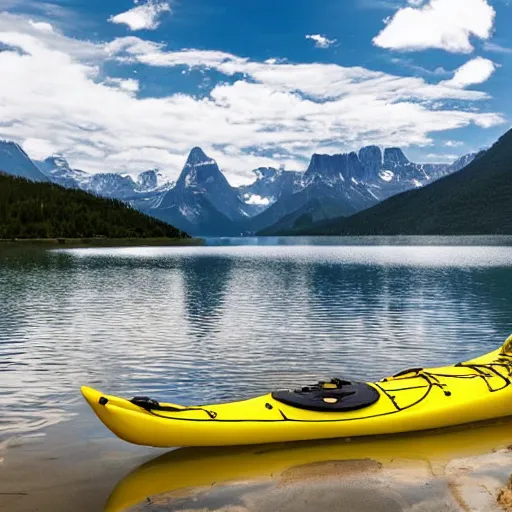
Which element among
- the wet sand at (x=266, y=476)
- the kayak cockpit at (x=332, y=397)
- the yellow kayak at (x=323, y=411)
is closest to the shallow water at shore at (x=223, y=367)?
the wet sand at (x=266, y=476)

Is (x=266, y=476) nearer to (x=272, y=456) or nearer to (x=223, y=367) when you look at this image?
(x=272, y=456)

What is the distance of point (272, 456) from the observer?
13.3 m

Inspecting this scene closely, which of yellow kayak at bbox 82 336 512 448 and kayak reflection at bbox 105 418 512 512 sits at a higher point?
yellow kayak at bbox 82 336 512 448

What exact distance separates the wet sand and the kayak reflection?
2cm

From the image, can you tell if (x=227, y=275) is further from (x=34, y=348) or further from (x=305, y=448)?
(x=305, y=448)

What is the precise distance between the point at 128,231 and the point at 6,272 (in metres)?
130

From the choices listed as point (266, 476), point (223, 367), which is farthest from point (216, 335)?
point (266, 476)

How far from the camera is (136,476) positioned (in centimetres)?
1233

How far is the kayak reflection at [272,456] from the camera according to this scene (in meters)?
12.0

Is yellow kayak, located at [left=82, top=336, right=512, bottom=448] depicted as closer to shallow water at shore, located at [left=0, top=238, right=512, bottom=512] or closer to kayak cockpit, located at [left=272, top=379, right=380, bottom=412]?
kayak cockpit, located at [left=272, top=379, right=380, bottom=412]

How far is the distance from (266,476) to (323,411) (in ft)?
7.20

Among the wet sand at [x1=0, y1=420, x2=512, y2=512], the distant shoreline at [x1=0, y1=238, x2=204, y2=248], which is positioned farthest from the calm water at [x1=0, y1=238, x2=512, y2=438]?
the distant shoreline at [x1=0, y1=238, x2=204, y2=248]

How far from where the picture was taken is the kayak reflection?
12.0 meters

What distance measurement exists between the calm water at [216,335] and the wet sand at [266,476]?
120 inches
